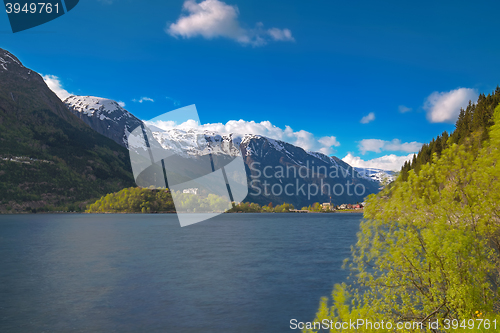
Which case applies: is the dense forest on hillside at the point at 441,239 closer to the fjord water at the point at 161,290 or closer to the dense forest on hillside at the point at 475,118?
the fjord water at the point at 161,290

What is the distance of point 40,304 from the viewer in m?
34.5

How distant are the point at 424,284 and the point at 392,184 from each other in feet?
16.4

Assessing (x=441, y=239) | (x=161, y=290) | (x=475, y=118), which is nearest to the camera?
(x=441, y=239)

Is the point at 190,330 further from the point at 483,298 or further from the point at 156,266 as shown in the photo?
the point at 156,266

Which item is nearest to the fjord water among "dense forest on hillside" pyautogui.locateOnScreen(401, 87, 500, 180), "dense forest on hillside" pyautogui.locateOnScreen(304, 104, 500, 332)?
"dense forest on hillside" pyautogui.locateOnScreen(304, 104, 500, 332)

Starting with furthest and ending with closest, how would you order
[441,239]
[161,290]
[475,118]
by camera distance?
[475,118] < [161,290] < [441,239]

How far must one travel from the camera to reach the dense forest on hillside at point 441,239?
14539 millimetres

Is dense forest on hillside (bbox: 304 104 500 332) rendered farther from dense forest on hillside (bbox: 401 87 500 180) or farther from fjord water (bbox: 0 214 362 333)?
dense forest on hillside (bbox: 401 87 500 180)

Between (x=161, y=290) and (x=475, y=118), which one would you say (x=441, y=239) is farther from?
(x=475, y=118)

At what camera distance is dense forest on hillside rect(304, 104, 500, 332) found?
47.7ft

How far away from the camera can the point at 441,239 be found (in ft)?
48.4

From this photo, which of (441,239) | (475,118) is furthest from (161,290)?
(475,118)

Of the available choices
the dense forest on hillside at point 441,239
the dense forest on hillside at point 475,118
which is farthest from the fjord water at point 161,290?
the dense forest on hillside at point 475,118

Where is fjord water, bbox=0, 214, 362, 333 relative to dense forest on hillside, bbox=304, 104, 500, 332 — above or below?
below
